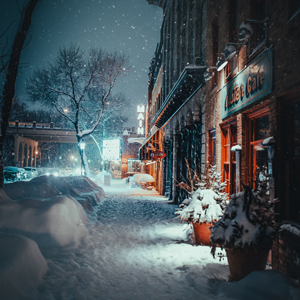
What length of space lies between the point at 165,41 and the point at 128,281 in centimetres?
2039

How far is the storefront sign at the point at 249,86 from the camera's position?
5098 millimetres

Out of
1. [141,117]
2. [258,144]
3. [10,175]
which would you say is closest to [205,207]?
[258,144]

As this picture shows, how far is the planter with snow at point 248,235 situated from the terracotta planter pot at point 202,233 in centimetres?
206

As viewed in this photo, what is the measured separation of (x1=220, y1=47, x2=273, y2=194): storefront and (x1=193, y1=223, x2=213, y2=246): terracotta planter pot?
146 centimetres

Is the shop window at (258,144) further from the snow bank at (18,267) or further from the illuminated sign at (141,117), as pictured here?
the illuminated sign at (141,117)

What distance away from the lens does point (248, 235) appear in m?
3.73

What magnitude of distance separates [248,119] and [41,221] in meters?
5.73

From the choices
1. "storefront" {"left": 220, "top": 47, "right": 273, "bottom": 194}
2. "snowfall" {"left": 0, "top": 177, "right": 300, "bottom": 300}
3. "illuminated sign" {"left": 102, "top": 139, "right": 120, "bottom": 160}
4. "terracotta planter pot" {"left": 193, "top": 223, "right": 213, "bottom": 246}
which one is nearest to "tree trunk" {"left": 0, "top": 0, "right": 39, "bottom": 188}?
"snowfall" {"left": 0, "top": 177, "right": 300, "bottom": 300}

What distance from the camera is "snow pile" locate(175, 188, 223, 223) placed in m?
5.88

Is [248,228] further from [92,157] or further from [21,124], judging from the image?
[92,157]

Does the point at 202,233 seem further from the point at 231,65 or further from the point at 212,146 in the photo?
the point at 231,65

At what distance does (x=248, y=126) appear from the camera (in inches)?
259

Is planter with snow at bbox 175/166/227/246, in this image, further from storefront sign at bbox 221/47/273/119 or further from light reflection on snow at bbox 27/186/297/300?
storefront sign at bbox 221/47/273/119

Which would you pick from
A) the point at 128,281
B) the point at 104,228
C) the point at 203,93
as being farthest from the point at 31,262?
the point at 203,93
